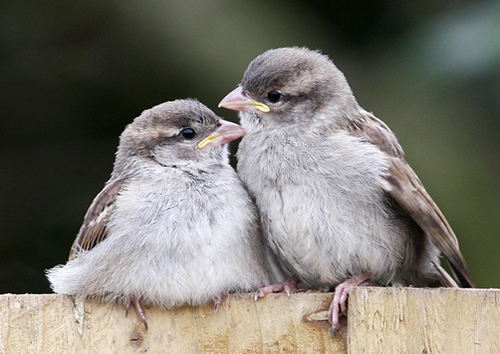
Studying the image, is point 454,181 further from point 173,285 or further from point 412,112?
point 173,285

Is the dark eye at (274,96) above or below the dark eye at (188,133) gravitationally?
above

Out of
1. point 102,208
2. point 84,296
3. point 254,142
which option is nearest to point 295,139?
point 254,142

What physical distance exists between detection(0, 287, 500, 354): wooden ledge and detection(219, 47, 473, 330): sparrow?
255mm

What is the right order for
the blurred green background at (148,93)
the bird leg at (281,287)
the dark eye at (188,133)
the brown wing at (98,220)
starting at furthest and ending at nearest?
the blurred green background at (148,93) → the dark eye at (188,133) → the brown wing at (98,220) → the bird leg at (281,287)

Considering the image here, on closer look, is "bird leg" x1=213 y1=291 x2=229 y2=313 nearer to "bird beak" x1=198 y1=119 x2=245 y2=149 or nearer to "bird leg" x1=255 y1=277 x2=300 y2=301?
"bird leg" x1=255 y1=277 x2=300 y2=301

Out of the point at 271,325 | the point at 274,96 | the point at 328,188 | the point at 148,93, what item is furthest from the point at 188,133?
the point at 148,93

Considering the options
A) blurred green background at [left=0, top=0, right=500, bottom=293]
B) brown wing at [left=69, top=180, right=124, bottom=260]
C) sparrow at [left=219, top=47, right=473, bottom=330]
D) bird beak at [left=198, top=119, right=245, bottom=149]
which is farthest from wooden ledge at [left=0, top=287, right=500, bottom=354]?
blurred green background at [left=0, top=0, right=500, bottom=293]

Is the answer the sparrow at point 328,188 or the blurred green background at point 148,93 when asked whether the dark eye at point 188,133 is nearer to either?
the sparrow at point 328,188

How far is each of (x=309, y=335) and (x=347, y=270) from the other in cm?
53

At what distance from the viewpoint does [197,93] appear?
14.9ft

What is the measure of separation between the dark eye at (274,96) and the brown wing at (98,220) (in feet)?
2.22

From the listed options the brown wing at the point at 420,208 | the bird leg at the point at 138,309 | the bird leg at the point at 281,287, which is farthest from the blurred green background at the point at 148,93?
the bird leg at the point at 138,309

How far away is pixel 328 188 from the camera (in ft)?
9.41

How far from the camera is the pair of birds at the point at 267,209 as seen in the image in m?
2.77
